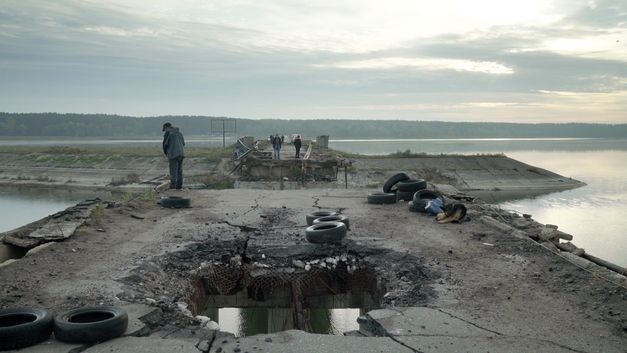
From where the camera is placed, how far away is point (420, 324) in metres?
5.01

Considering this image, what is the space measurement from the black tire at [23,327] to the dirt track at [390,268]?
55 centimetres

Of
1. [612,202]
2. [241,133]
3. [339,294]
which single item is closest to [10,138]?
[241,133]

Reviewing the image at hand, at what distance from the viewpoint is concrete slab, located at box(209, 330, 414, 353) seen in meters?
4.44

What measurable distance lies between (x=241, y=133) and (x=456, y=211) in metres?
153

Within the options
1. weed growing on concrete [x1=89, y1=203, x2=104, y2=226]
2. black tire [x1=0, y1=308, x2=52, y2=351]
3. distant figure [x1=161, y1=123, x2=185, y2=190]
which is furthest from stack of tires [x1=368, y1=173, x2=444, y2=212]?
black tire [x1=0, y1=308, x2=52, y2=351]

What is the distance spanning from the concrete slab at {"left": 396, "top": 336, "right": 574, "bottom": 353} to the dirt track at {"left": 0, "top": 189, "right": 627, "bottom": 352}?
51 millimetres

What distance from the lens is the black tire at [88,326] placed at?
4523 millimetres

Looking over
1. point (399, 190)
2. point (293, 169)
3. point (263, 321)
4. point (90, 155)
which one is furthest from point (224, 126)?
point (399, 190)

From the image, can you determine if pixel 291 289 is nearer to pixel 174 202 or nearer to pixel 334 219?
pixel 334 219

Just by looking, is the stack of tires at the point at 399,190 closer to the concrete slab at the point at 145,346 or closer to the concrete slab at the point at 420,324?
the concrete slab at the point at 420,324

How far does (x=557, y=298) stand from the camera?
18.7 feet

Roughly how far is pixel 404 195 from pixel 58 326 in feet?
32.6

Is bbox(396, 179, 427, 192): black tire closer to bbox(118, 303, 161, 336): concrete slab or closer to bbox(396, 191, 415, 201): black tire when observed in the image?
bbox(396, 191, 415, 201): black tire

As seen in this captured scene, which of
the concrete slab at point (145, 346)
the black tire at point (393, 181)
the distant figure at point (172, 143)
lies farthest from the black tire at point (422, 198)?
the concrete slab at point (145, 346)
